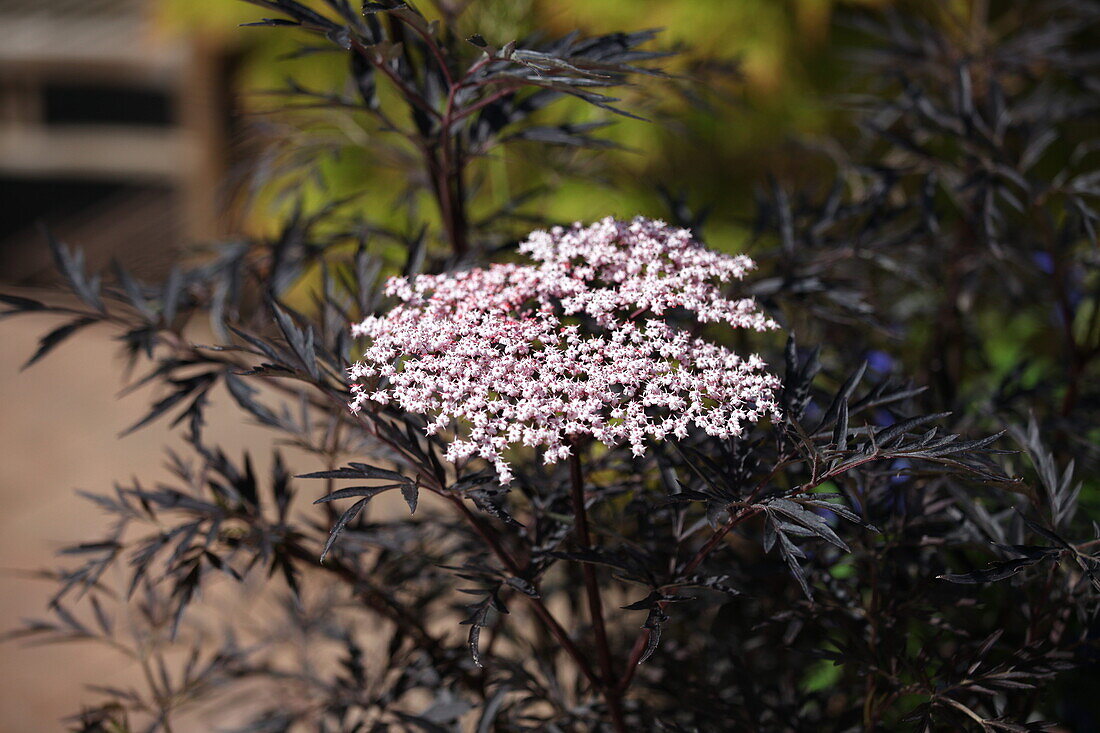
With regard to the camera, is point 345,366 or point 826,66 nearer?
point 345,366

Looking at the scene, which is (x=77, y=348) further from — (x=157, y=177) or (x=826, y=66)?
(x=826, y=66)

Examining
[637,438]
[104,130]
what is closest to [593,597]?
[637,438]

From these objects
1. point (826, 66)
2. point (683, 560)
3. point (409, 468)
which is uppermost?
point (826, 66)

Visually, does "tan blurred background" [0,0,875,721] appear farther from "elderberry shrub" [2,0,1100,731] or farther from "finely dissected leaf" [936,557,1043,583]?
"finely dissected leaf" [936,557,1043,583]

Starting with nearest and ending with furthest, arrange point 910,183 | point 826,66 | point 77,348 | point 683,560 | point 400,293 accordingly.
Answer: point 400,293, point 683,560, point 910,183, point 826,66, point 77,348

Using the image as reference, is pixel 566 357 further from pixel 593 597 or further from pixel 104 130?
pixel 104 130

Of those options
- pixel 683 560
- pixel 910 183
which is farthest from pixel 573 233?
pixel 910 183

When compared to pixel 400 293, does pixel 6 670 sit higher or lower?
lower
